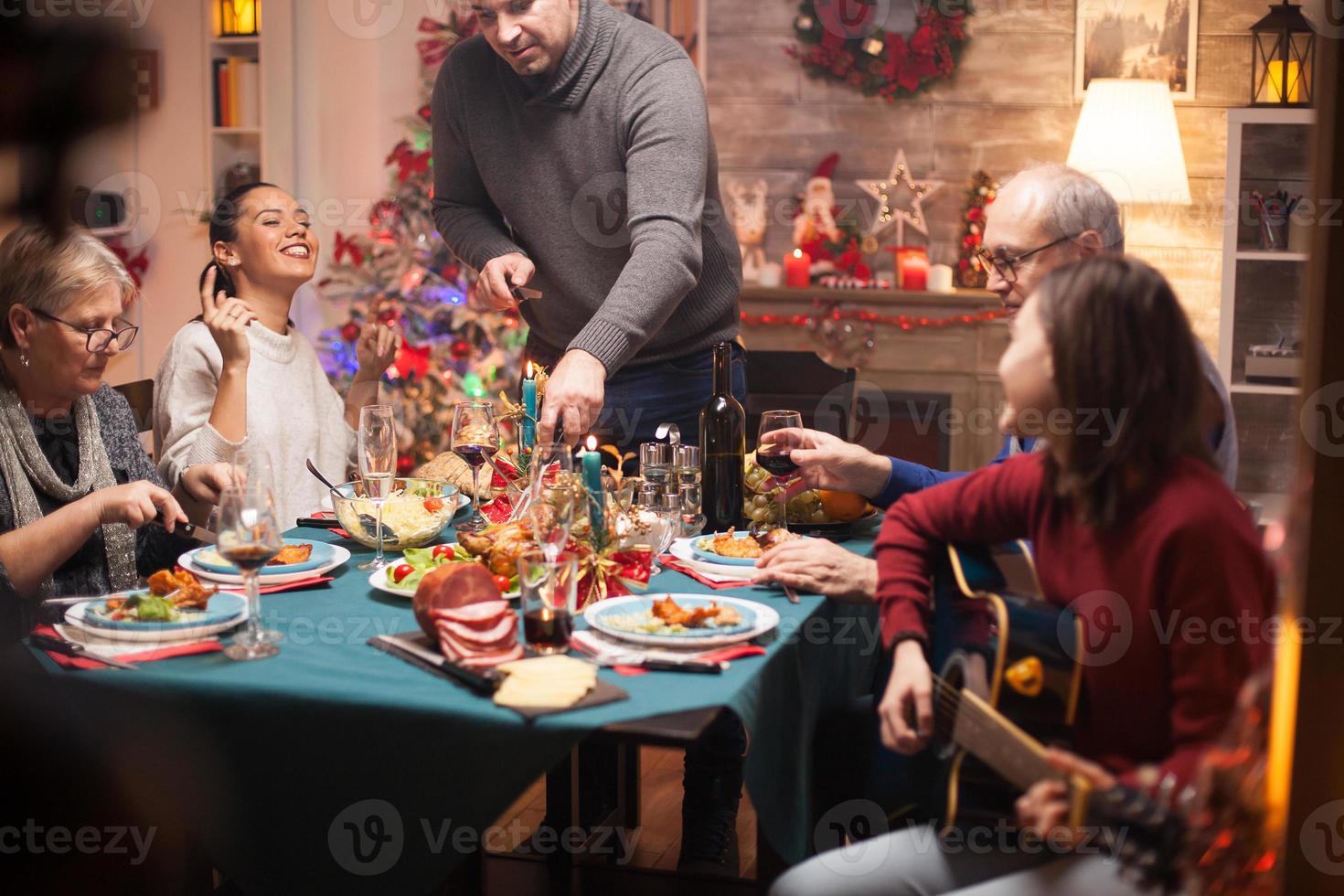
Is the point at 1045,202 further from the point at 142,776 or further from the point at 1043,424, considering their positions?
the point at 142,776

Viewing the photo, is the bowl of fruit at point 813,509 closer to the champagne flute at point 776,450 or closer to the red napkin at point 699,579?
the champagne flute at point 776,450

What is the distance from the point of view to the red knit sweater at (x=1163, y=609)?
119 centimetres

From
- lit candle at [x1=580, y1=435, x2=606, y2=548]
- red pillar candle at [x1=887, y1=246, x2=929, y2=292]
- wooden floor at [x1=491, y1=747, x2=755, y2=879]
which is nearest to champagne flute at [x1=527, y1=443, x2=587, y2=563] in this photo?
lit candle at [x1=580, y1=435, x2=606, y2=548]

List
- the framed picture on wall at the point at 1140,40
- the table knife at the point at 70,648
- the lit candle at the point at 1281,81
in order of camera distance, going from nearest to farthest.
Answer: the table knife at the point at 70,648, the lit candle at the point at 1281,81, the framed picture on wall at the point at 1140,40

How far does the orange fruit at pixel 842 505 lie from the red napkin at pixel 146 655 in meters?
1.04

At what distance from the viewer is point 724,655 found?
1.56 metres

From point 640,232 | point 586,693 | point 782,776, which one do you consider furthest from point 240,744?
point 640,232

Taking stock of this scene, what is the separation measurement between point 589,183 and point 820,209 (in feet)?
8.62

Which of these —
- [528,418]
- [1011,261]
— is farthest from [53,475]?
[1011,261]

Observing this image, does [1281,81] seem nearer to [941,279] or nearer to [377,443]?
[941,279]

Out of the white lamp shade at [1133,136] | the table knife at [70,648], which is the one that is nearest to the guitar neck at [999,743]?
the table knife at [70,648]

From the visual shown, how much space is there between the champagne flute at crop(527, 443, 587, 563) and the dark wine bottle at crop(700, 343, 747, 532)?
35cm

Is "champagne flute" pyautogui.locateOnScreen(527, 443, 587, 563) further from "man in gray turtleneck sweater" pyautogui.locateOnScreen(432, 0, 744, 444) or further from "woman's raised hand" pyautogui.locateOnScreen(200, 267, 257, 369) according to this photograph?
"woman's raised hand" pyautogui.locateOnScreen(200, 267, 257, 369)

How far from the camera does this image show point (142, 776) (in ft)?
5.07
